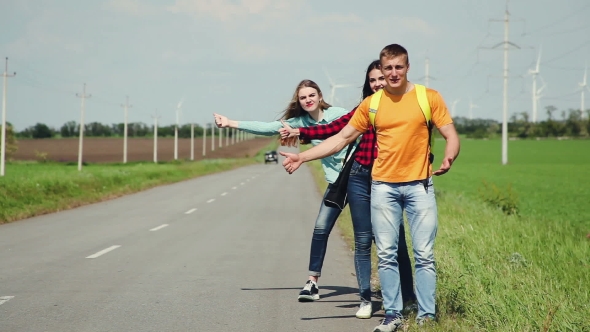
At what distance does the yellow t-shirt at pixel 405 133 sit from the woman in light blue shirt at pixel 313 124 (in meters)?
1.18

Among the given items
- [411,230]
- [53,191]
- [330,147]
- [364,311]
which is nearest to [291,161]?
[330,147]

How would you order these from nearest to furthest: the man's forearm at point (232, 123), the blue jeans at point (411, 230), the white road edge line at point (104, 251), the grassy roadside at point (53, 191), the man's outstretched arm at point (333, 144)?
the blue jeans at point (411, 230), the man's outstretched arm at point (333, 144), the man's forearm at point (232, 123), the white road edge line at point (104, 251), the grassy roadside at point (53, 191)

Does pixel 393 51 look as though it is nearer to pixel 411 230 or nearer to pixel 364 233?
pixel 411 230

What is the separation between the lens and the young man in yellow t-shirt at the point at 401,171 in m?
5.29

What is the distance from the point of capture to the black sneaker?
6.96m

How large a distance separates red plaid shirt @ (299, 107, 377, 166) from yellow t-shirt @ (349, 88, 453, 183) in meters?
0.61

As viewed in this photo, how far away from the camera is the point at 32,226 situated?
14.8 m

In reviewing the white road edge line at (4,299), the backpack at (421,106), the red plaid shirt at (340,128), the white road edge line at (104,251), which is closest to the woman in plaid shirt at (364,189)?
the red plaid shirt at (340,128)

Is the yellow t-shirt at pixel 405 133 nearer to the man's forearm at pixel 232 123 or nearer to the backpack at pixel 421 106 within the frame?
the backpack at pixel 421 106

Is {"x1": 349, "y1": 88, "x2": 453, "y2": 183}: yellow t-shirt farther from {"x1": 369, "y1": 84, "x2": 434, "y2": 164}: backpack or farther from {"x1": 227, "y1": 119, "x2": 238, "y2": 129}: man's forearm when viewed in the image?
{"x1": 227, "y1": 119, "x2": 238, "y2": 129}: man's forearm

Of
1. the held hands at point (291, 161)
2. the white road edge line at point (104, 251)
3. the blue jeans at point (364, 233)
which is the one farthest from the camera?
the white road edge line at point (104, 251)

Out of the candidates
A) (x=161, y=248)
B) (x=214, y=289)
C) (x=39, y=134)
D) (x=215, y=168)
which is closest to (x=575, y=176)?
(x=215, y=168)

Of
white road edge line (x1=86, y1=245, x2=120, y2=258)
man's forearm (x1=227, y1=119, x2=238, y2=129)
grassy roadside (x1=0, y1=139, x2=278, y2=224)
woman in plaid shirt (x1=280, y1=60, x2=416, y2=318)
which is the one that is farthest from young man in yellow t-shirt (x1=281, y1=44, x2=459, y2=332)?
grassy roadside (x1=0, y1=139, x2=278, y2=224)

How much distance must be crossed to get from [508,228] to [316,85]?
603 centimetres
